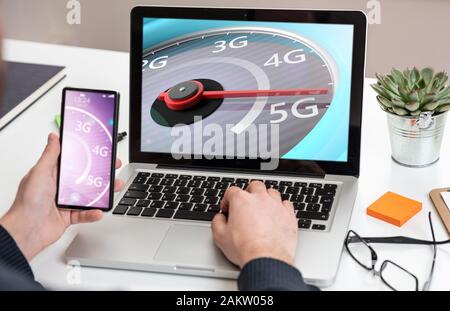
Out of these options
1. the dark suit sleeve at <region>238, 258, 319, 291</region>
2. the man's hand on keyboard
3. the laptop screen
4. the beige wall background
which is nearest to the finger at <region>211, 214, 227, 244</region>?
the man's hand on keyboard

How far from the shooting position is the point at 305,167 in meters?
1.15

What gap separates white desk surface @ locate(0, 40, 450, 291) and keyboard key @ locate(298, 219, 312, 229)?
0.07 m

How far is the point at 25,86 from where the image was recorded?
4.93ft

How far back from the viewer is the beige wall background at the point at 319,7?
93.3 inches

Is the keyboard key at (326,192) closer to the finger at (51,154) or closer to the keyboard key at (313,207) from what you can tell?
the keyboard key at (313,207)

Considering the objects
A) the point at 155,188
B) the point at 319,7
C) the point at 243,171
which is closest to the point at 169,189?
the point at 155,188

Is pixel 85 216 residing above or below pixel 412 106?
below

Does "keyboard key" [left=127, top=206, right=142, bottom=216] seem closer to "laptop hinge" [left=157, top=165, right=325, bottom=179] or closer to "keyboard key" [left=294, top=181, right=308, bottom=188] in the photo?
"laptop hinge" [left=157, top=165, right=325, bottom=179]

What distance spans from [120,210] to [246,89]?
31 cm

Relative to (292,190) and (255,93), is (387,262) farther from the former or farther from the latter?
(255,93)

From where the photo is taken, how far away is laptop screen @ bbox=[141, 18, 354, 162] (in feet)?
3.73

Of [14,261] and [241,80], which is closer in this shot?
[14,261]
